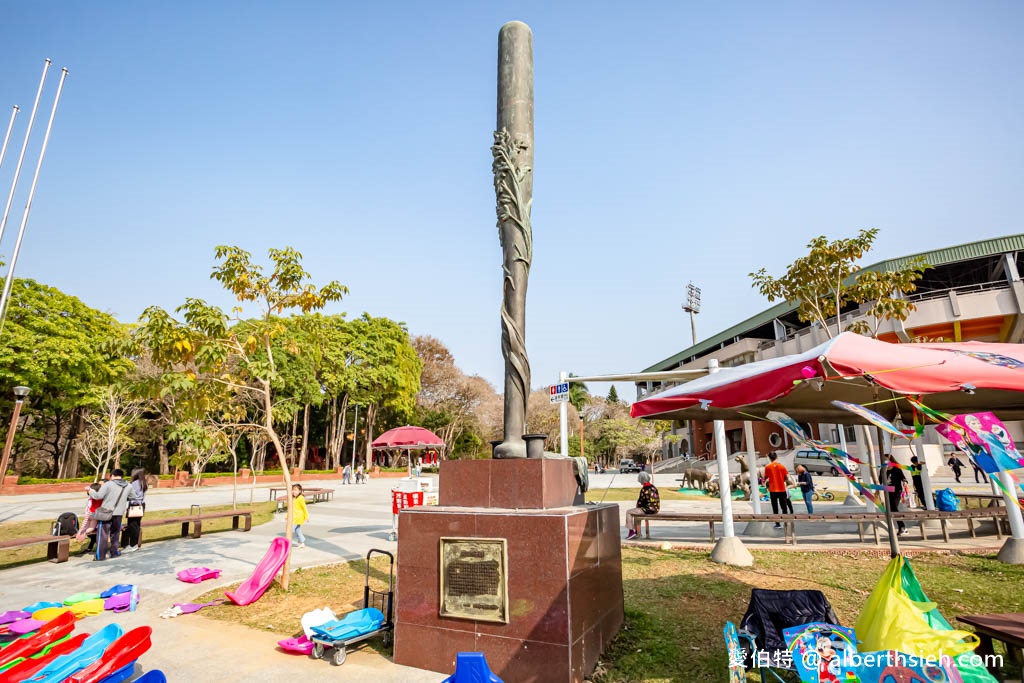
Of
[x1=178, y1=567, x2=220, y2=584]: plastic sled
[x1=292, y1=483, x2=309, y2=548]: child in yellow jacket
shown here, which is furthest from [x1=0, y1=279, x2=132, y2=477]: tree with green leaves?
[x1=178, y1=567, x2=220, y2=584]: plastic sled

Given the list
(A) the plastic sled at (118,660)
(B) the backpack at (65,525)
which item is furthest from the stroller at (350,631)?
(B) the backpack at (65,525)

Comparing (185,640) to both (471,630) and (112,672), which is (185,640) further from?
(471,630)

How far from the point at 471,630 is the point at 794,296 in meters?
14.6

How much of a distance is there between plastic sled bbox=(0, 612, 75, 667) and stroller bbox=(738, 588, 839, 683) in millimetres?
6088

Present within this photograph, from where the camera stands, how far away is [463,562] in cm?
482

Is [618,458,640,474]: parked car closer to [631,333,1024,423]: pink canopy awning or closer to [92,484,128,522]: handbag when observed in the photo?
[92,484,128,522]: handbag

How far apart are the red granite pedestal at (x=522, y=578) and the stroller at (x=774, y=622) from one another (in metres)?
1.33

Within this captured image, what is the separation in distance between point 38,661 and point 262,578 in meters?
2.78

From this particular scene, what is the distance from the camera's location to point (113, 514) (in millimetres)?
10211

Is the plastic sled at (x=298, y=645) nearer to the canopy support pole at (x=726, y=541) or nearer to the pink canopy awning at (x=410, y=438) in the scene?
the canopy support pole at (x=726, y=541)

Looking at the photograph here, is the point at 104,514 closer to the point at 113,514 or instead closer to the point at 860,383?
the point at 113,514

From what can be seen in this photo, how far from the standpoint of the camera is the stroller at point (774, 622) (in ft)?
13.4

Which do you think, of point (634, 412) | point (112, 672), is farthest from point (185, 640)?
point (634, 412)

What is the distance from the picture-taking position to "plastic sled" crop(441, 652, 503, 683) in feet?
10.5
